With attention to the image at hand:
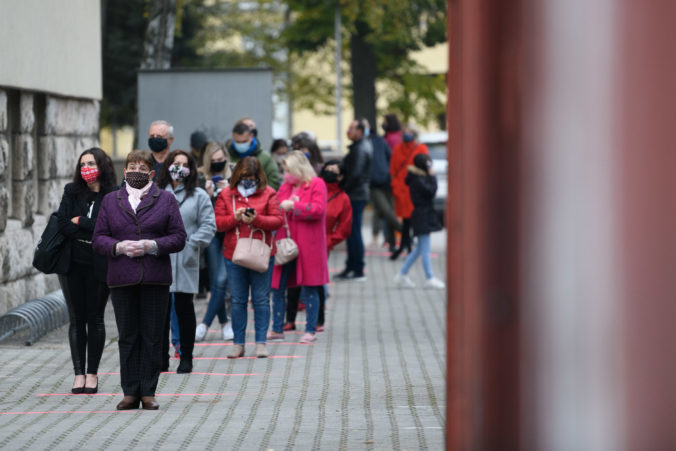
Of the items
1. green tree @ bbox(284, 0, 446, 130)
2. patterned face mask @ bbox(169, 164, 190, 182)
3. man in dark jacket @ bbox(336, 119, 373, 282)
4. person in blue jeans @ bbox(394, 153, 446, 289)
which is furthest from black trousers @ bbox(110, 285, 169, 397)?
green tree @ bbox(284, 0, 446, 130)

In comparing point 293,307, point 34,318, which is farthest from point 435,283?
point 34,318

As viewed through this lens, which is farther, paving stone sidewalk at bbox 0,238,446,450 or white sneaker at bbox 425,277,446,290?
white sneaker at bbox 425,277,446,290

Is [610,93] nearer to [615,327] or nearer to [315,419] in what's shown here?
[615,327]

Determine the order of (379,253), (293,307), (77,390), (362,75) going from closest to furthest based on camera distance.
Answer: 1. (77,390)
2. (293,307)
3. (379,253)
4. (362,75)

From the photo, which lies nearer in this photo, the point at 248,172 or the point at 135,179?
the point at 135,179

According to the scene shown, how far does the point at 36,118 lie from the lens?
13531 mm

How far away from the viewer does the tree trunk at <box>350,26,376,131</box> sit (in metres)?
31.6

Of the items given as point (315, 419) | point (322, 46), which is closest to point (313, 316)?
point (315, 419)

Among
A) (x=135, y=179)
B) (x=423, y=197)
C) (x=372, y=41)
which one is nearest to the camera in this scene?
(x=135, y=179)

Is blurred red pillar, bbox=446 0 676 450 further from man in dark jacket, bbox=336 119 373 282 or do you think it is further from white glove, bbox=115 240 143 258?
man in dark jacket, bbox=336 119 373 282

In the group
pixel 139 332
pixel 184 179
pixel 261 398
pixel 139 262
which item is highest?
pixel 184 179

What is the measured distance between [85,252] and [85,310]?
407 millimetres

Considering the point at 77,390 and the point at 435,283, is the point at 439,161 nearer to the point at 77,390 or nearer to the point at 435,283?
the point at 435,283

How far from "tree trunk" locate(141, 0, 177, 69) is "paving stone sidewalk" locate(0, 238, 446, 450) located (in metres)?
8.53
